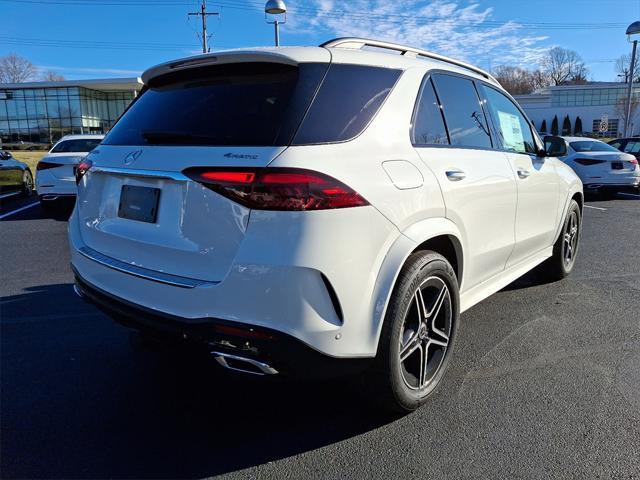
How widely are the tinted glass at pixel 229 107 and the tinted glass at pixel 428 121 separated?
648mm

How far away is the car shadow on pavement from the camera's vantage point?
2.35 metres

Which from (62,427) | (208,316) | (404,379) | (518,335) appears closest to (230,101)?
(208,316)

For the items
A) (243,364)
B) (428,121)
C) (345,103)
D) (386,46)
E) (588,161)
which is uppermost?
(386,46)

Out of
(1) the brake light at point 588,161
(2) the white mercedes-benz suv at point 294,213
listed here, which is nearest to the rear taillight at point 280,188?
(2) the white mercedes-benz suv at point 294,213

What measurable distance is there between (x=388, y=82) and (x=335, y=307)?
125cm

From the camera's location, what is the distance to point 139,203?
245 centimetres

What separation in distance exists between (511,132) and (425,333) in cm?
210

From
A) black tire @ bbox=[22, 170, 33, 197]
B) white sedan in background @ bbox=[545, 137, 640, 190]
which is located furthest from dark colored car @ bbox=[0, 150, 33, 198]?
white sedan in background @ bbox=[545, 137, 640, 190]

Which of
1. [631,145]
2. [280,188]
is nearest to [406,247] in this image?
[280,188]

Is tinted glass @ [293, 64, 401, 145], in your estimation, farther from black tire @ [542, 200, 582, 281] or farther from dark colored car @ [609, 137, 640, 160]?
dark colored car @ [609, 137, 640, 160]

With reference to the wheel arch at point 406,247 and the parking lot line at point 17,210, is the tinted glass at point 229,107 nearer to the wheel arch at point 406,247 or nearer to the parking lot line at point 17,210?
the wheel arch at point 406,247

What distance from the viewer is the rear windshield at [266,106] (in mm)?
2225

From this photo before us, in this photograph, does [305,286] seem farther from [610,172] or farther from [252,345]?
[610,172]

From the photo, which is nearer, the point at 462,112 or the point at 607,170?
the point at 462,112
